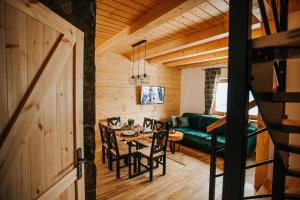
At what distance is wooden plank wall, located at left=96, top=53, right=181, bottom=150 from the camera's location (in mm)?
4754

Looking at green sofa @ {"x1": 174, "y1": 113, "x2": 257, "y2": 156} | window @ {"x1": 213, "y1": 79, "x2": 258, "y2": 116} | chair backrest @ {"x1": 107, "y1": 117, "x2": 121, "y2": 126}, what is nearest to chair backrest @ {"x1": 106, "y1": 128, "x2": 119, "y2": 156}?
chair backrest @ {"x1": 107, "y1": 117, "x2": 121, "y2": 126}

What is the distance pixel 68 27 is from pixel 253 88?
4.15 ft

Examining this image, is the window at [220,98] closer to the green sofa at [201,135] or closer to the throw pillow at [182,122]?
the green sofa at [201,135]

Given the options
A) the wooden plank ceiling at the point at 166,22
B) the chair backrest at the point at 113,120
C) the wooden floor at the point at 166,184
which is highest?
the wooden plank ceiling at the point at 166,22

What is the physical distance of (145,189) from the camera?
2.94m

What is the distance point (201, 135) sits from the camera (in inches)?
192

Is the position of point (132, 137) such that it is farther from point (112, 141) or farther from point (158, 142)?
point (158, 142)

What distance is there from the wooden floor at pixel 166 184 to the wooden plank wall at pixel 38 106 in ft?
5.56

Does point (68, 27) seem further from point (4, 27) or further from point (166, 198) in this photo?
point (166, 198)

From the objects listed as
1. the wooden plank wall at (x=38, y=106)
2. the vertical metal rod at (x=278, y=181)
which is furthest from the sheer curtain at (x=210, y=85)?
the wooden plank wall at (x=38, y=106)

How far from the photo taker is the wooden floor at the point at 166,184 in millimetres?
2770

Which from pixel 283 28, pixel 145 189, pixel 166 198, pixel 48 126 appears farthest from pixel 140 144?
pixel 283 28

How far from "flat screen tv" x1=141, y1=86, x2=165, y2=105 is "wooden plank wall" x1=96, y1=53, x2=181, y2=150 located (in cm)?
17

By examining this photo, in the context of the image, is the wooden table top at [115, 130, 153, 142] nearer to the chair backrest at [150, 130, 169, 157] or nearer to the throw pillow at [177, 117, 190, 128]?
the chair backrest at [150, 130, 169, 157]
